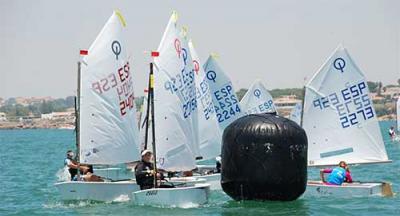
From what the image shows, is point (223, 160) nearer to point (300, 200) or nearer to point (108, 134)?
point (300, 200)

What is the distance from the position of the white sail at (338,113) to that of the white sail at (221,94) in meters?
6.92

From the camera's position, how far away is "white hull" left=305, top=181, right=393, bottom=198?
28125mm

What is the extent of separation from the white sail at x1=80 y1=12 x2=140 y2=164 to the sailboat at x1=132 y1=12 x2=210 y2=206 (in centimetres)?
208

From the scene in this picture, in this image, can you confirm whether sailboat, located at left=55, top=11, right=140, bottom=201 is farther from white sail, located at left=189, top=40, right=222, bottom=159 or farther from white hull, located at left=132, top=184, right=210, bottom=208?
white sail, located at left=189, top=40, right=222, bottom=159

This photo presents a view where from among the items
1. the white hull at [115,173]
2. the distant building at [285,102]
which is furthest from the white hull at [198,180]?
the distant building at [285,102]

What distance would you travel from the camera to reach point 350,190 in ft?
92.4

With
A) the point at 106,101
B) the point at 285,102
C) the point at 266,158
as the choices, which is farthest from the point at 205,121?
the point at 285,102

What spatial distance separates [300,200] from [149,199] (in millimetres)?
4344

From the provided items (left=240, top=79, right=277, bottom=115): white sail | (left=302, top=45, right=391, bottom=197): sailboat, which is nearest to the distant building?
(left=240, top=79, right=277, bottom=115): white sail

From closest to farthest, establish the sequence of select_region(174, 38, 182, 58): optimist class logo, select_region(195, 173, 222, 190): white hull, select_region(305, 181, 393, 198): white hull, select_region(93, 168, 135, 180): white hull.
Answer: select_region(174, 38, 182, 58): optimist class logo → select_region(305, 181, 393, 198): white hull → select_region(195, 173, 222, 190): white hull → select_region(93, 168, 135, 180): white hull

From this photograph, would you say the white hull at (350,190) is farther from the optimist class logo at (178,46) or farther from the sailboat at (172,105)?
the optimist class logo at (178,46)

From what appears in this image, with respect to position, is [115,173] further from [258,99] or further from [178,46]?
[178,46]

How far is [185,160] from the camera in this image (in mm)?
27641

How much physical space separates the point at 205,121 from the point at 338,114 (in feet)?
20.6
